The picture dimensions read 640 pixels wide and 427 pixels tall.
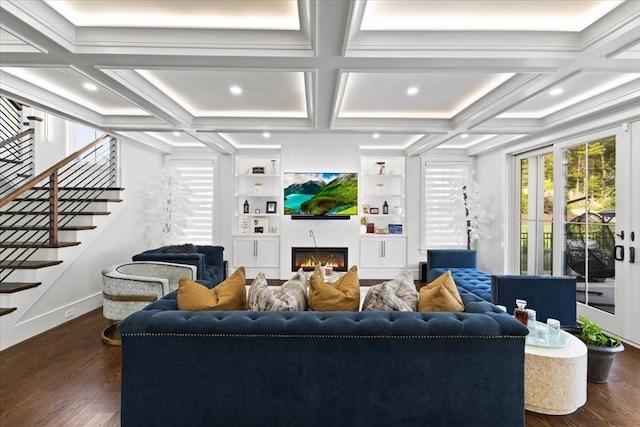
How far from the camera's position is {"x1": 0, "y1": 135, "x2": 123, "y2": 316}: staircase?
387cm

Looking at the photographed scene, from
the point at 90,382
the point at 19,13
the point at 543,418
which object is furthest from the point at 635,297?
the point at 19,13

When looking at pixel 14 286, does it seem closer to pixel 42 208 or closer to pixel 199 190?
pixel 42 208

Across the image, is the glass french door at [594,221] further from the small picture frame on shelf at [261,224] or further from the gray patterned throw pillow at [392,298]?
the small picture frame on shelf at [261,224]

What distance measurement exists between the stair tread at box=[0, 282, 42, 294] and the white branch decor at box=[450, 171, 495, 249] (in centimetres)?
657

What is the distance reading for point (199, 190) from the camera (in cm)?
705

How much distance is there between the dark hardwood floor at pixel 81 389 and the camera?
94.0 inches

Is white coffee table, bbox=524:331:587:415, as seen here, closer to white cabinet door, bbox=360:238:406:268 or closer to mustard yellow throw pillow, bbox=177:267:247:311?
mustard yellow throw pillow, bbox=177:267:247:311

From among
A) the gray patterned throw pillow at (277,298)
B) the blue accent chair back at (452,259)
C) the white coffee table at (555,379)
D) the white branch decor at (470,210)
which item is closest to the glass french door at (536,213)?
the white branch decor at (470,210)

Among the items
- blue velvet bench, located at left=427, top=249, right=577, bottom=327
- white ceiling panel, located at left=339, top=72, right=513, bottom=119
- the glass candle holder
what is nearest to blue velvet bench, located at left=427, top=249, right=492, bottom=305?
blue velvet bench, located at left=427, top=249, right=577, bottom=327

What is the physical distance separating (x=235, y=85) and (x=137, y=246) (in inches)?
158

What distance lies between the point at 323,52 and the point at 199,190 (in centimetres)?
524

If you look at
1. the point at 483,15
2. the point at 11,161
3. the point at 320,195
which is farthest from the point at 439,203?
the point at 11,161

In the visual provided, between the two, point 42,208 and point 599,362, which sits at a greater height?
point 42,208

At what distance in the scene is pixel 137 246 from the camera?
6.14 m
